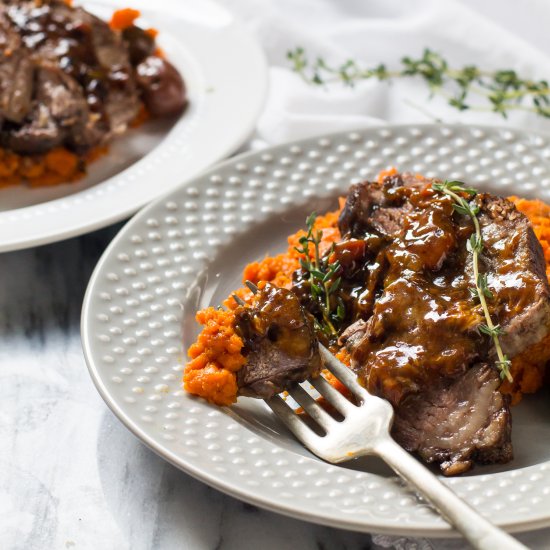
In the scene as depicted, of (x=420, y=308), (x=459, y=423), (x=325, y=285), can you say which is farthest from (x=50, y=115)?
(x=459, y=423)

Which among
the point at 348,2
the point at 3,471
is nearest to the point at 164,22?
the point at 348,2

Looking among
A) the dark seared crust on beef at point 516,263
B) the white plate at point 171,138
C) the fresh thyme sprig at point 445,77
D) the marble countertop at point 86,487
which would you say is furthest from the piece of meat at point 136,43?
the dark seared crust on beef at point 516,263

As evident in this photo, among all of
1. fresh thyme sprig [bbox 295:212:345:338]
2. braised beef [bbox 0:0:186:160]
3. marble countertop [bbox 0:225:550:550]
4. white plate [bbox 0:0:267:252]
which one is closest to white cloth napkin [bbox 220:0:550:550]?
white plate [bbox 0:0:267:252]

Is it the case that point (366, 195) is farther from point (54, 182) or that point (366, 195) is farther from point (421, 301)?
point (54, 182)

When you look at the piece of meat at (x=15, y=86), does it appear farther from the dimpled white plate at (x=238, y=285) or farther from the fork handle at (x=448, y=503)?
the fork handle at (x=448, y=503)

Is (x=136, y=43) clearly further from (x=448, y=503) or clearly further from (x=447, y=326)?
(x=448, y=503)

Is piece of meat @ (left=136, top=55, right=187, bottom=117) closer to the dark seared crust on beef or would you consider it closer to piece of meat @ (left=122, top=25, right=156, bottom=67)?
piece of meat @ (left=122, top=25, right=156, bottom=67)
